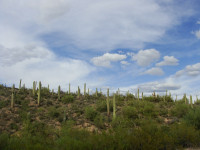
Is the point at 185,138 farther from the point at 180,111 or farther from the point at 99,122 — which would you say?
the point at 180,111

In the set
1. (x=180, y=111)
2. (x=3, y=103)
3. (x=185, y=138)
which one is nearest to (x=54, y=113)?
(x=3, y=103)

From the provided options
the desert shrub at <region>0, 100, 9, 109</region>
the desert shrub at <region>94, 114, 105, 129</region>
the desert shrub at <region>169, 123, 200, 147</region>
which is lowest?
the desert shrub at <region>94, 114, 105, 129</region>

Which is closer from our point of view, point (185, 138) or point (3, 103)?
point (185, 138)

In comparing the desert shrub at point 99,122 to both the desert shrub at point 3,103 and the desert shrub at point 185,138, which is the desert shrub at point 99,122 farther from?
the desert shrub at point 3,103

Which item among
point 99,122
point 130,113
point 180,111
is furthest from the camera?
point 180,111

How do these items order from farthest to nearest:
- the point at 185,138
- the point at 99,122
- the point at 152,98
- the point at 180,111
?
the point at 152,98, the point at 180,111, the point at 99,122, the point at 185,138

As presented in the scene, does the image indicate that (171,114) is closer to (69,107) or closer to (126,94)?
(126,94)

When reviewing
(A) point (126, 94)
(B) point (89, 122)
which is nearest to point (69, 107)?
(B) point (89, 122)

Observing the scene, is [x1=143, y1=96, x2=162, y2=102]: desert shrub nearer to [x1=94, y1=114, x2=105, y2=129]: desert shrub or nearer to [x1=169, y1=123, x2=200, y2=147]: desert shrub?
[x1=94, y1=114, x2=105, y2=129]: desert shrub

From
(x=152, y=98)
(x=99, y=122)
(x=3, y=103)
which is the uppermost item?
(x=152, y=98)

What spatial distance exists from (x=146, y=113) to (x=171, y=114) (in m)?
3.96

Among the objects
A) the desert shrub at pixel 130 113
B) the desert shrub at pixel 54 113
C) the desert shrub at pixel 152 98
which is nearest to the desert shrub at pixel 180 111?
the desert shrub at pixel 130 113

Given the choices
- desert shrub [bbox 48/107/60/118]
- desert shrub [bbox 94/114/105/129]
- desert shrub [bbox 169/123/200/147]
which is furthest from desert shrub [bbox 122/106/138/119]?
desert shrub [bbox 169/123/200/147]

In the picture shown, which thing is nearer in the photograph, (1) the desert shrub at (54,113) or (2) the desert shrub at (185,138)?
(2) the desert shrub at (185,138)
